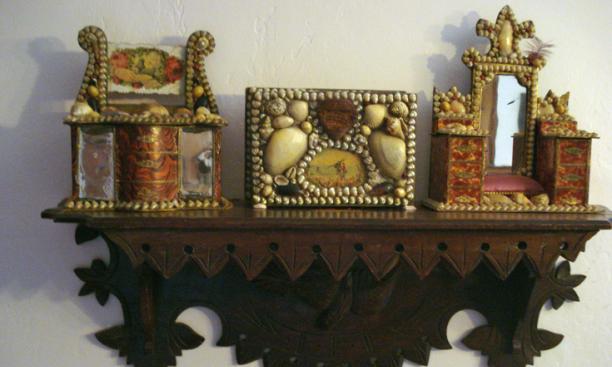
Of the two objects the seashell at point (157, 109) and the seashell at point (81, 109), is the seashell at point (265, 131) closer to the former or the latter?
the seashell at point (157, 109)

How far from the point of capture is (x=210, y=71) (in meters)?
0.83

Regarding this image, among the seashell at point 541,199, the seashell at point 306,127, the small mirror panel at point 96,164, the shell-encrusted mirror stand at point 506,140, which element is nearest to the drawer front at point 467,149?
the shell-encrusted mirror stand at point 506,140

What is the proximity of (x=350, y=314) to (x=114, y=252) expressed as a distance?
403 mm

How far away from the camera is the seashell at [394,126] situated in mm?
740

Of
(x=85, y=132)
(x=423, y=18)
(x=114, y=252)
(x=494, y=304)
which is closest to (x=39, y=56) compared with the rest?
(x=85, y=132)

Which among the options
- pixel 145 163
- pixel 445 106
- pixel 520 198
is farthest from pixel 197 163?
pixel 520 198

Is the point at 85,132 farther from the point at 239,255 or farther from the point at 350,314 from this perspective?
the point at 350,314

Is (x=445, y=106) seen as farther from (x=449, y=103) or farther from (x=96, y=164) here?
(x=96, y=164)

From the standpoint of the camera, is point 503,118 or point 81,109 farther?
point 503,118

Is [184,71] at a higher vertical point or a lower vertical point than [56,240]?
higher

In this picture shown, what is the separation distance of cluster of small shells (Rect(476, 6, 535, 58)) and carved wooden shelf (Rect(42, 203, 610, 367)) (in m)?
0.27

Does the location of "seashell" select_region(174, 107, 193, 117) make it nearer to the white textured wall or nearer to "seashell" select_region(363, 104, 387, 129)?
the white textured wall

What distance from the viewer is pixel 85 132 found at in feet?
2.35

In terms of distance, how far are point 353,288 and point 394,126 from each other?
0.28 meters
